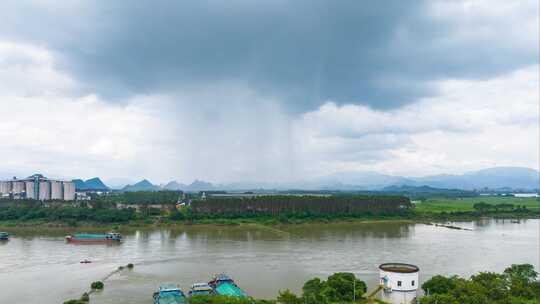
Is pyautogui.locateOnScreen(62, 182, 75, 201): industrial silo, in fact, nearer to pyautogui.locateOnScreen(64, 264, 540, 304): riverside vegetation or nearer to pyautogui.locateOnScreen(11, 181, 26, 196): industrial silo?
pyautogui.locateOnScreen(11, 181, 26, 196): industrial silo

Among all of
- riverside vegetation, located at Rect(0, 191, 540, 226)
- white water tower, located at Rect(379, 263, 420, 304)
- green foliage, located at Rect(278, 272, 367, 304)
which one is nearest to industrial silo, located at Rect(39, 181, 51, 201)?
riverside vegetation, located at Rect(0, 191, 540, 226)

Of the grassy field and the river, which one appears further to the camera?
the grassy field

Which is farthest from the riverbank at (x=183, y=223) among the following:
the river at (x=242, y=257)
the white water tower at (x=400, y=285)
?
the white water tower at (x=400, y=285)

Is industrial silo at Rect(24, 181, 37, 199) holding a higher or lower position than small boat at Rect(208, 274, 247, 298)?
higher

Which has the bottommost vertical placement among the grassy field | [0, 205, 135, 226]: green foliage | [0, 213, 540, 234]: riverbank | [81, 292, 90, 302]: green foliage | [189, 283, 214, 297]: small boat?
the grassy field

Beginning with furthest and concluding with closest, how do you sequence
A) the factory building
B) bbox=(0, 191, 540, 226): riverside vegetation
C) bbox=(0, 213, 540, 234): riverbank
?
the factory building → bbox=(0, 191, 540, 226): riverside vegetation → bbox=(0, 213, 540, 234): riverbank

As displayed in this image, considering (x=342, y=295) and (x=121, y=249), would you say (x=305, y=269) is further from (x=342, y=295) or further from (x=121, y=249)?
(x=121, y=249)

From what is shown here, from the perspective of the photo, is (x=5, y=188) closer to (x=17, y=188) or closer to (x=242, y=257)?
(x=17, y=188)
